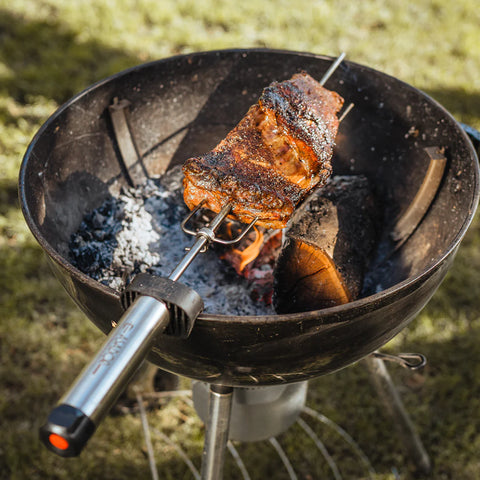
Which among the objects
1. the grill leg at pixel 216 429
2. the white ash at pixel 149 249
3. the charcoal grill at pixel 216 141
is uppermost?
the charcoal grill at pixel 216 141

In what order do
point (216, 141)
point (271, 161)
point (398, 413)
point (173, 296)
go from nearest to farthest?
1. point (173, 296)
2. point (271, 161)
3. point (398, 413)
4. point (216, 141)

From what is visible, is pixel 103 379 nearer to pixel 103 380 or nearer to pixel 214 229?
pixel 103 380

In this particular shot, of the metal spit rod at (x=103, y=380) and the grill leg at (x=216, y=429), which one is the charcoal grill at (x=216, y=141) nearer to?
the grill leg at (x=216, y=429)

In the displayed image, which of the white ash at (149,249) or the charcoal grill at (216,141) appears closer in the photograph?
the charcoal grill at (216,141)

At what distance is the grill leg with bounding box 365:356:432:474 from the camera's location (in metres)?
2.02

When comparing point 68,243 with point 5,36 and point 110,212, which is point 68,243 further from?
point 5,36

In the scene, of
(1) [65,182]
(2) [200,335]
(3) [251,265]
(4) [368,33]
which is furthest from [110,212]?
(4) [368,33]

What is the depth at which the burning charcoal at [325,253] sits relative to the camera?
1.61 meters

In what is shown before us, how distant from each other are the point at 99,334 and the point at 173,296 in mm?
1995

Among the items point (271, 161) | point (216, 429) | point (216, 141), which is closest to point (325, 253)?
point (271, 161)

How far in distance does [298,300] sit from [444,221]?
0.61 metres

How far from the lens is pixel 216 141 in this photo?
7.48 feet

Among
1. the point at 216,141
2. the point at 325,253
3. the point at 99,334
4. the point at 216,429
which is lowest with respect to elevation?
the point at 99,334

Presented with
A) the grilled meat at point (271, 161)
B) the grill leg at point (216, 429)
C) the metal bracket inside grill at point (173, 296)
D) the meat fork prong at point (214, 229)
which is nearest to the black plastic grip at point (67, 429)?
the metal bracket inside grill at point (173, 296)
